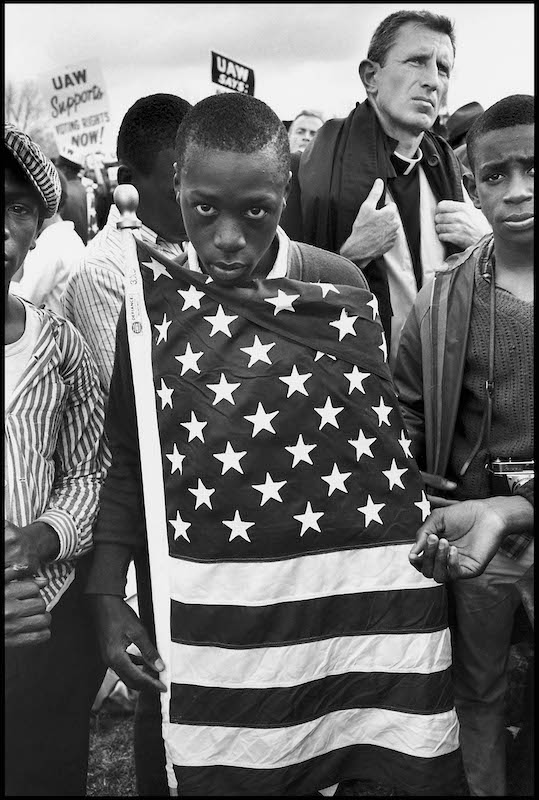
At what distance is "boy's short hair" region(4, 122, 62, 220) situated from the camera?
2078mm

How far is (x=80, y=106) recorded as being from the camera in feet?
29.5

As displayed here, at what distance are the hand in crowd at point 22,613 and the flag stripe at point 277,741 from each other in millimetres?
399

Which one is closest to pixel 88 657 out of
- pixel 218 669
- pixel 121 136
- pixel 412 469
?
pixel 218 669

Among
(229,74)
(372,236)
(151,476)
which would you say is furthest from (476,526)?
(229,74)

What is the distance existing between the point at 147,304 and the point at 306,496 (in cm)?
62

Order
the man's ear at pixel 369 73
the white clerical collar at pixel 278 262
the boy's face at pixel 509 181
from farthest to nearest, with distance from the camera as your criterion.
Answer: the man's ear at pixel 369 73 → the boy's face at pixel 509 181 → the white clerical collar at pixel 278 262

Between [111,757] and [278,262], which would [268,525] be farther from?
[111,757]

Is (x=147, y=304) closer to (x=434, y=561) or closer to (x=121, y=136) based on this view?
(x=434, y=561)

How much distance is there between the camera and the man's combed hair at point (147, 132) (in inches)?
116

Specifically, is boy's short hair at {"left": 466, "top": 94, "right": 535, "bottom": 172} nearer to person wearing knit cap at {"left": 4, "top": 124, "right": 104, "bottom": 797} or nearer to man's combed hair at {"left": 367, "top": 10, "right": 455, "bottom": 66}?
man's combed hair at {"left": 367, "top": 10, "right": 455, "bottom": 66}

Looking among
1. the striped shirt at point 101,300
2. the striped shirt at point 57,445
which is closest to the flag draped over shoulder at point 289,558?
the striped shirt at point 57,445

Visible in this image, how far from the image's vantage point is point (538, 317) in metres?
2.17

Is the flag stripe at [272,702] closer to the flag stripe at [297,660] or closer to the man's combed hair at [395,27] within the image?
the flag stripe at [297,660]

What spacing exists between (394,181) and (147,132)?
0.94 meters
